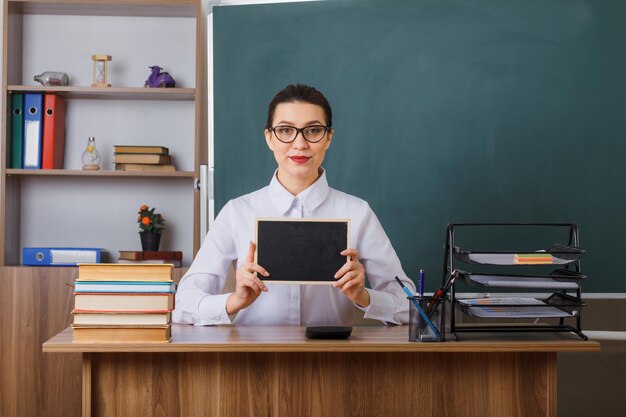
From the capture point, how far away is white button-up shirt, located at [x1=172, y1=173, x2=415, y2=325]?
2.41 m

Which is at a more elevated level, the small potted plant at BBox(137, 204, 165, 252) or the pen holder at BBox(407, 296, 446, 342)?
the small potted plant at BBox(137, 204, 165, 252)

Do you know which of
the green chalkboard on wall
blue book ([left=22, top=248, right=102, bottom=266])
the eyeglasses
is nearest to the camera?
the eyeglasses

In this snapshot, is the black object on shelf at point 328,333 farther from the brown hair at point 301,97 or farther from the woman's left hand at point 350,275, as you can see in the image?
the brown hair at point 301,97

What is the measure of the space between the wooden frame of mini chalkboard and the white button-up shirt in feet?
1.44

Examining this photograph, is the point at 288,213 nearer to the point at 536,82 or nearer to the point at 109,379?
the point at 109,379

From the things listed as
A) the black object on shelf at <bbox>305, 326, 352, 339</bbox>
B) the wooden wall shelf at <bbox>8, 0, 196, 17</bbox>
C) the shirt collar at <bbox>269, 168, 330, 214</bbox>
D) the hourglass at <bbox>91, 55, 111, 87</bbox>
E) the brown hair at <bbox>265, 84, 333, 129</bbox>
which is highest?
the wooden wall shelf at <bbox>8, 0, 196, 17</bbox>

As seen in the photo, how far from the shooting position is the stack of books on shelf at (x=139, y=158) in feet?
11.4

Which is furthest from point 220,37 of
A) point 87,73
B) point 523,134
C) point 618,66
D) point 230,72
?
point 618,66

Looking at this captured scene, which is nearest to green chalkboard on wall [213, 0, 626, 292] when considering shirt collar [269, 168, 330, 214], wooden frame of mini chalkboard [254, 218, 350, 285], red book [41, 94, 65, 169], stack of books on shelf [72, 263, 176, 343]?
shirt collar [269, 168, 330, 214]

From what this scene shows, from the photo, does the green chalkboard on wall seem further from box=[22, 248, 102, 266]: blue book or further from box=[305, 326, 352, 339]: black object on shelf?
box=[305, 326, 352, 339]: black object on shelf

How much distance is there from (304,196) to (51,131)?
5.34 ft

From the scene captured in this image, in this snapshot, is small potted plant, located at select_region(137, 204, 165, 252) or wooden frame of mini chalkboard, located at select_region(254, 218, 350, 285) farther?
small potted plant, located at select_region(137, 204, 165, 252)

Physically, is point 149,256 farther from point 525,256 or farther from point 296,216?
point 525,256

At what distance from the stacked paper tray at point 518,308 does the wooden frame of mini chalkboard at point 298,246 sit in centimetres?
36
